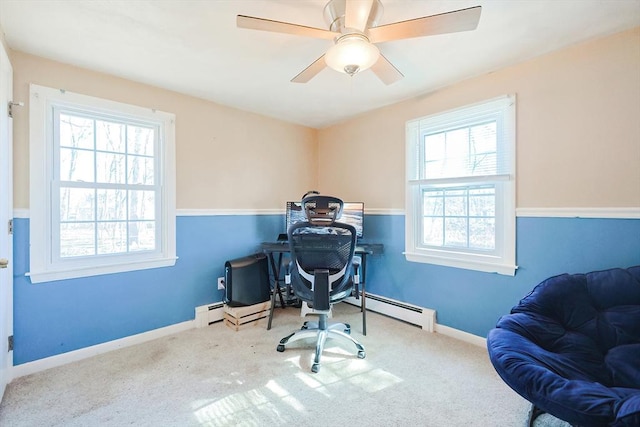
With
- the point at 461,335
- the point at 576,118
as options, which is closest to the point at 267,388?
the point at 461,335

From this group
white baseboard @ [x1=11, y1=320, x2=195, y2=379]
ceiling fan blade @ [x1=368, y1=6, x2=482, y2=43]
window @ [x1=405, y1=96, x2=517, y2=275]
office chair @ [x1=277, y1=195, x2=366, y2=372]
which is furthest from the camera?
window @ [x1=405, y1=96, x2=517, y2=275]

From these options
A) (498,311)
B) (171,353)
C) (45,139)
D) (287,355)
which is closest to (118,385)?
(171,353)

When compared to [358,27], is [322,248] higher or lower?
lower

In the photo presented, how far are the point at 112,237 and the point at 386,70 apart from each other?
8.18 ft

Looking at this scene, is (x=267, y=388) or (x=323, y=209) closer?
(x=267, y=388)

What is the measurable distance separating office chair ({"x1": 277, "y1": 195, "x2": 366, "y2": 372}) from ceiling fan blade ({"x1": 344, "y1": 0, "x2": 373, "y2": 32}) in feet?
3.74

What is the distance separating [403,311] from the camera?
2.91 m

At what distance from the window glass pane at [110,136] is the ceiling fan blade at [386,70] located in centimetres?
214

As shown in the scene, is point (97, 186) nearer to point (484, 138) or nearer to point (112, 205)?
point (112, 205)

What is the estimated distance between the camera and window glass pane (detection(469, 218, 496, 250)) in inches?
94.5

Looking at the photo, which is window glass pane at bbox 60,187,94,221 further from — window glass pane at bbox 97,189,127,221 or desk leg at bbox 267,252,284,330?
desk leg at bbox 267,252,284,330

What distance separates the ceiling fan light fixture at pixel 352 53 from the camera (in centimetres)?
146

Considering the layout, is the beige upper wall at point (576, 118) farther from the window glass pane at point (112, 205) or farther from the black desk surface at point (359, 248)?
the window glass pane at point (112, 205)

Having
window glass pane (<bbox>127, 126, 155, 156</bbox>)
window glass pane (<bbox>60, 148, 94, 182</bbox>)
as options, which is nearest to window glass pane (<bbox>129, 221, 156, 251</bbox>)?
window glass pane (<bbox>60, 148, 94, 182</bbox>)
